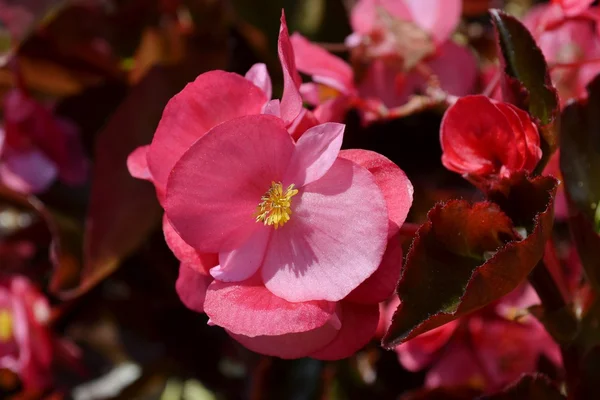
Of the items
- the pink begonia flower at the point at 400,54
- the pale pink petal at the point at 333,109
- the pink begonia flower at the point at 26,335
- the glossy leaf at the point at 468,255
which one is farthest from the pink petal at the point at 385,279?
the pink begonia flower at the point at 26,335

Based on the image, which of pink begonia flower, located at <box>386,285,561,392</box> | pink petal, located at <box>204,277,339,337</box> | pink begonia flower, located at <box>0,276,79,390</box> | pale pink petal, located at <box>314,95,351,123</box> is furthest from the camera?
pink begonia flower, located at <box>0,276,79,390</box>

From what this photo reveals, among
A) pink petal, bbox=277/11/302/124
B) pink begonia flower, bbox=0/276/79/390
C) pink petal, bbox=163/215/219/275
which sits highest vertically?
pink petal, bbox=277/11/302/124

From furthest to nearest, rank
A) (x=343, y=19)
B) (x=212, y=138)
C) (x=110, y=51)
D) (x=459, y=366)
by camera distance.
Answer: (x=110, y=51)
(x=343, y=19)
(x=459, y=366)
(x=212, y=138)

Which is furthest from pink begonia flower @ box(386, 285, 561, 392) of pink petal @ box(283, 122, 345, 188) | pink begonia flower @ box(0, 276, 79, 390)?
pink begonia flower @ box(0, 276, 79, 390)

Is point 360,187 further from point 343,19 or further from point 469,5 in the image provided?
point 469,5

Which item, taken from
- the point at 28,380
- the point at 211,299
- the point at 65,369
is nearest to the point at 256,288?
the point at 211,299

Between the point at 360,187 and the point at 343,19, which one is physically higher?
the point at 360,187

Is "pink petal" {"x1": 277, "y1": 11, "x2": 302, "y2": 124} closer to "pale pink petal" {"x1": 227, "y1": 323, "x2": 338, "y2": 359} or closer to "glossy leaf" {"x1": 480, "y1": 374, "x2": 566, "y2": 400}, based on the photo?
"pale pink petal" {"x1": 227, "y1": 323, "x2": 338, "y2": 359}
